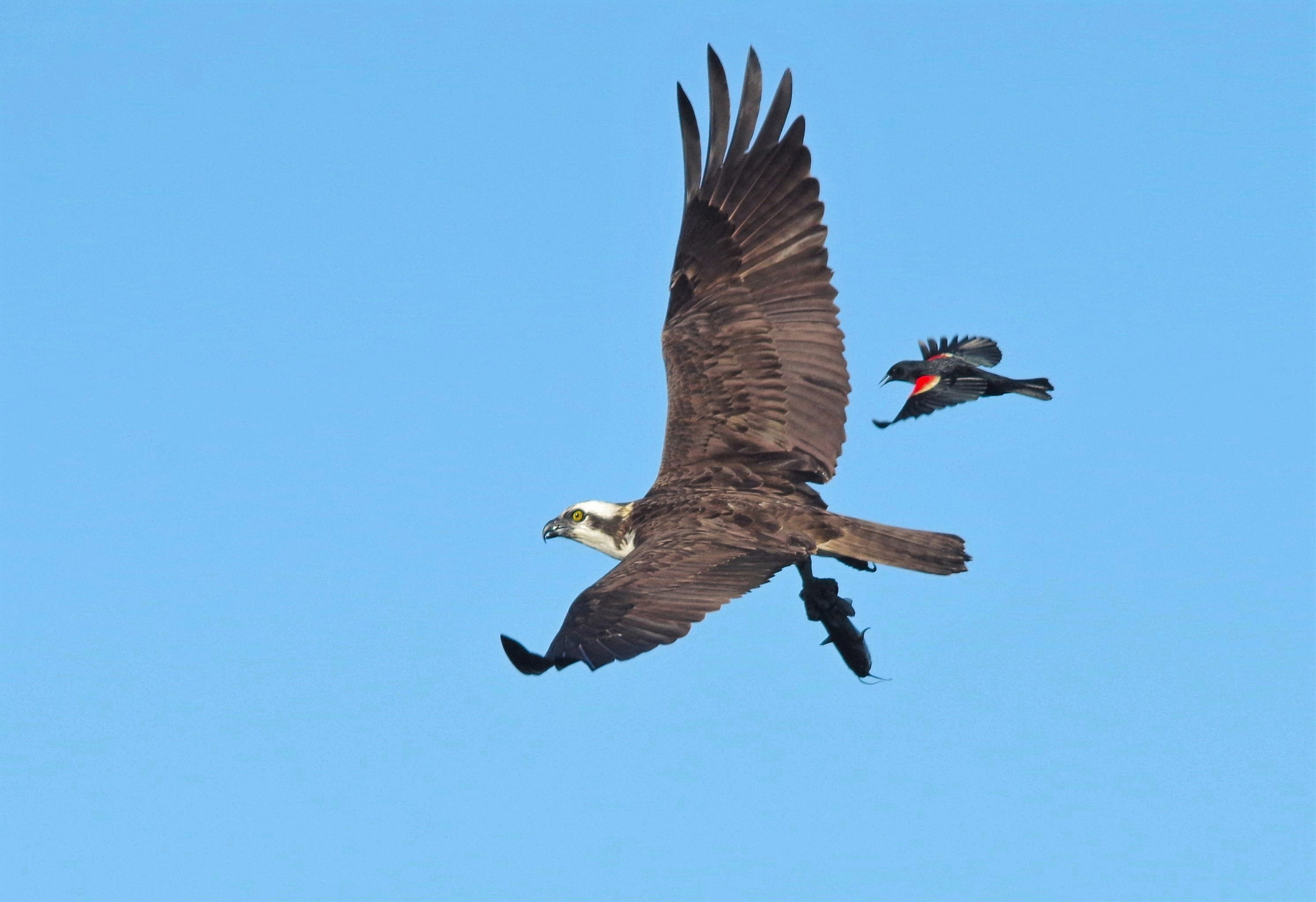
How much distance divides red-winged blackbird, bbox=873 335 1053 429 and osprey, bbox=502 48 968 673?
5.03 feet

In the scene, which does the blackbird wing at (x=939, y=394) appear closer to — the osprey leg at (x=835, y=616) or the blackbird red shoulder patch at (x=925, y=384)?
the blackbird red shoulder patch at (x=925, y=384)

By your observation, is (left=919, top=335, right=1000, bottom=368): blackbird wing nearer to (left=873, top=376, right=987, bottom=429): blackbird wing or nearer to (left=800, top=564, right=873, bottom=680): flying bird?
(left=873, top=376, right=987, bottom=429): blackbird wing

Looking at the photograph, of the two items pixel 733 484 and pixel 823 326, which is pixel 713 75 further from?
pixel 733 484

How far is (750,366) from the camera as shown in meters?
13.3

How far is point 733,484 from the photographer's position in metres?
12.8

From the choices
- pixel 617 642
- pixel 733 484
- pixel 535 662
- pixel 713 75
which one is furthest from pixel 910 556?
pixel 713 75

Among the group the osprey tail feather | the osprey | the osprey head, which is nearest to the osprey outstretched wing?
the osprey

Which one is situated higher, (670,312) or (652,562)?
(670,312)

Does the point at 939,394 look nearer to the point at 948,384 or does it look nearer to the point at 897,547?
the point at 948,384

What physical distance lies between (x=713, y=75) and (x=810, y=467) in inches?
125

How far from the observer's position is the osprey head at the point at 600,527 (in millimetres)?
12773

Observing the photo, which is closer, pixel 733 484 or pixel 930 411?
pixel 733 484

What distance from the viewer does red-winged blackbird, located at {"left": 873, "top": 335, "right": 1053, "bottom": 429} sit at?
14344mm

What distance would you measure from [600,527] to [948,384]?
11.8ft
